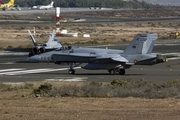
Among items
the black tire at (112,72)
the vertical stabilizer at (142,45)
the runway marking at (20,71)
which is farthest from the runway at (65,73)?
the vertical stabilizer at (142,45)

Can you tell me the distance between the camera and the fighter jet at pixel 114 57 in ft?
108

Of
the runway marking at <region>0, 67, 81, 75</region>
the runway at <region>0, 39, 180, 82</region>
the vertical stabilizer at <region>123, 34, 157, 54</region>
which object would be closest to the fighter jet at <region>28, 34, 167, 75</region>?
the vertical stabilizer at <region>123, 34, 157, 54</region>

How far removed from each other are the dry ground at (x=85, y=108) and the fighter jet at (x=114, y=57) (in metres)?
11.7

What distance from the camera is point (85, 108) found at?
17.8 m

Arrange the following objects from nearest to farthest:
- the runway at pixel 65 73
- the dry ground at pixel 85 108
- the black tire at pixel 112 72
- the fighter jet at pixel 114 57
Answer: the dry ground at pixel 85 108, the runway at pixel 65 73, the fighter jet at pixel 114 57, the black tire at pixel 112 72

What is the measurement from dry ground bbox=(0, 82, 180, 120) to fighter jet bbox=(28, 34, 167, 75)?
1168 centimetres

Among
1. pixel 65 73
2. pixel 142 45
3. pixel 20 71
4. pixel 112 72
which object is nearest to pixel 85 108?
pixel 142 45

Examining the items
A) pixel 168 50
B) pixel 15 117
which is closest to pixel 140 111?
pixel 15 117

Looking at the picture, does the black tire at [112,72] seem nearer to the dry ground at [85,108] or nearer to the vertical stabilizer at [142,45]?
the vertical stabilizer at [142,45]

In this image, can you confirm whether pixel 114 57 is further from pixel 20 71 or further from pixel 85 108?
pixel 85 108

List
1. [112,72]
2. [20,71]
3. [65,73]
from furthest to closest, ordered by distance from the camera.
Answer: [20,71]
[65,73]
[112,72]

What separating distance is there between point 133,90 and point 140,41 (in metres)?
11.9

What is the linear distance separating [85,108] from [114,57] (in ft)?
52.1

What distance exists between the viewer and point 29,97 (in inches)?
848
